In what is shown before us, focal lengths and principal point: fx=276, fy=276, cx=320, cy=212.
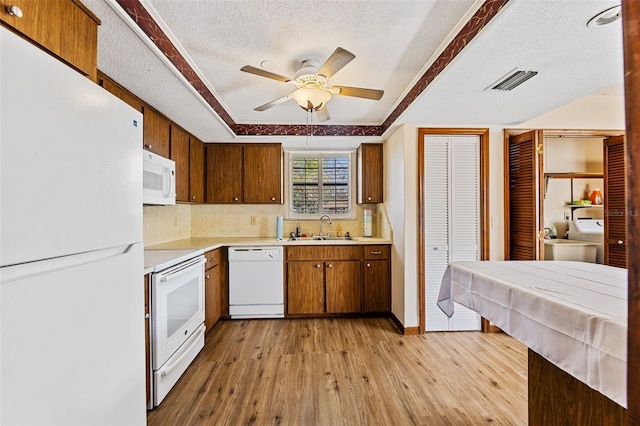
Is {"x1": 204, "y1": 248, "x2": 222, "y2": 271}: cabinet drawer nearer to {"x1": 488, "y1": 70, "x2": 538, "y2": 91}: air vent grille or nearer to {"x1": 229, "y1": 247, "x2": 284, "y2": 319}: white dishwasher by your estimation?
{"x1": 229, "y1": 247, "x2": 284, "y2": 319}: white dishwasher

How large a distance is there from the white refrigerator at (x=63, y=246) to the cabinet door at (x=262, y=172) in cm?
246

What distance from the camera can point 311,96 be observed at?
1.97 m

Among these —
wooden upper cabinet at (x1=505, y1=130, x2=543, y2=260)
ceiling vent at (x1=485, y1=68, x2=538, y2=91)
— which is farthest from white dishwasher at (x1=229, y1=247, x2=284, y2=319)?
ceiling vent at (x1=485, y1=68, x2=538, y2=91)

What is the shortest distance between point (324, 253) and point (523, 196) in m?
2.18

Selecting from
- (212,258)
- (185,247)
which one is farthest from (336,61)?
(212,258)

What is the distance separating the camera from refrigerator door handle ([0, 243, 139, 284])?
0.65 m

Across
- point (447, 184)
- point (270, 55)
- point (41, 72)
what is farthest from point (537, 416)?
point (270, 55)

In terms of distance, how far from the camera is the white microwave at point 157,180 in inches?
81.5

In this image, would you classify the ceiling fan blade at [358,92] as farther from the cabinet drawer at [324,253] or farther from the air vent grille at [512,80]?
the cabinet drawer at [324,253]

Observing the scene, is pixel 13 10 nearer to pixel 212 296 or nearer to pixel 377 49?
pixel 377 49

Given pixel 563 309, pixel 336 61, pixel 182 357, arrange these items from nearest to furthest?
1. pixel 563 309
2. pixel 336 61
3. pixel 182 357

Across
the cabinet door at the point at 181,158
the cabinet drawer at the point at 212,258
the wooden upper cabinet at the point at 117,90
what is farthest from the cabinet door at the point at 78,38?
the cabinet drawer at the point at 212,258

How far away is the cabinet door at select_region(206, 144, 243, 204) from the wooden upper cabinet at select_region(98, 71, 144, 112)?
1.39 m

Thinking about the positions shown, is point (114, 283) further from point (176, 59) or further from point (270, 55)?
point (270, 55)
